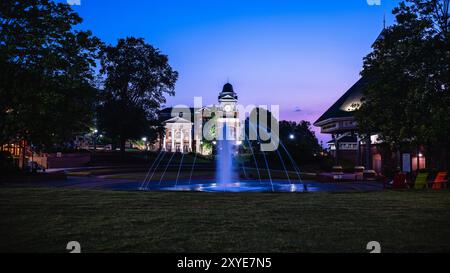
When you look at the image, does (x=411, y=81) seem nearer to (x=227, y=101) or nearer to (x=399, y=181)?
(x=399, y=181)

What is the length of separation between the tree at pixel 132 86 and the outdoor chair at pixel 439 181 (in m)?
44.2

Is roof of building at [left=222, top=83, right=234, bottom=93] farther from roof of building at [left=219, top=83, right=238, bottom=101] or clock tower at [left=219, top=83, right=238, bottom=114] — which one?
clock tower at [left=219, top=83, right=238, bottom=114]

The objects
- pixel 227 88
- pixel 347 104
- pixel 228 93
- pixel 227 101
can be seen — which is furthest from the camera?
pixel 227 88

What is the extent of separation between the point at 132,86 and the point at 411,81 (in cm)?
4963

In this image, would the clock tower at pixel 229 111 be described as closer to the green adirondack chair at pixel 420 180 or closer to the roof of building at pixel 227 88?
the roof of building at pixel 227 88

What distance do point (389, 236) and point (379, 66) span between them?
15467 mm

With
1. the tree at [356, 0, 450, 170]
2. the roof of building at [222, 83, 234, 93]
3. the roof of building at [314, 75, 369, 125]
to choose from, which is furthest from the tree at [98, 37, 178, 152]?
the roof of building at [222, 83, 234, 93]

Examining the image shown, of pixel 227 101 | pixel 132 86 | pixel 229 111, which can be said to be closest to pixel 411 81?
pixel 132 86

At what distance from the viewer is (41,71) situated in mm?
20547

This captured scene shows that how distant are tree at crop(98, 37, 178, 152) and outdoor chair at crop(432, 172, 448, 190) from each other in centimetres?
4416

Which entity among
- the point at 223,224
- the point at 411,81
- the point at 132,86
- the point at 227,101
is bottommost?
the point at 223,224

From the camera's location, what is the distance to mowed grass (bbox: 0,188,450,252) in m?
6.73

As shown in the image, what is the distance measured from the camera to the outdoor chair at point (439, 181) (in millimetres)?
19525

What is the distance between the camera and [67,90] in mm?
22391
